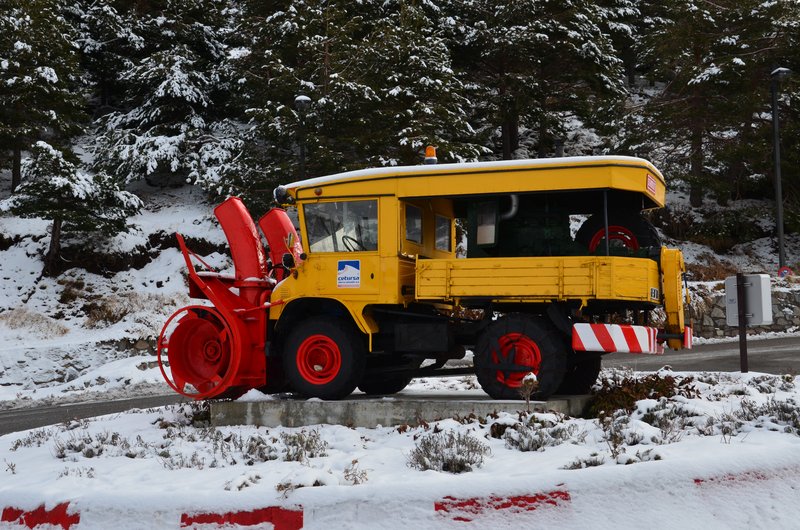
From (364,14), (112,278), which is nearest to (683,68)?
(364,14)

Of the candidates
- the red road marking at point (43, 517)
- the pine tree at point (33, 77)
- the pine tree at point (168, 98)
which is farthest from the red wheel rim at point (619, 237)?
the pine tree at point (33, 77)

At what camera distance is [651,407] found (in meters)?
7.17

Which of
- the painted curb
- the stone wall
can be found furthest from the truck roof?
the stone wall

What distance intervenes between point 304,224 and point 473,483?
465 centimetres

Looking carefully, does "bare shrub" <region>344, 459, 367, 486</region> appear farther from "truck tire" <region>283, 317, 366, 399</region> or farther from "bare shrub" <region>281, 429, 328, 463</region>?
"truck tire" <region>283, 317, 366, 399</region>

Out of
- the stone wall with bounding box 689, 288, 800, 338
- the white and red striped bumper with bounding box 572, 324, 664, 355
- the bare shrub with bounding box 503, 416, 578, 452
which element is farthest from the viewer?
the stone wall with bounding box 689, 288, 800, 338

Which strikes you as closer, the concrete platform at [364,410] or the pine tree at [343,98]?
the concrete platform at [364,410]

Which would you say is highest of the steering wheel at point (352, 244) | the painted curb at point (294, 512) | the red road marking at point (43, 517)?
the steering wheel at point (352, 244)

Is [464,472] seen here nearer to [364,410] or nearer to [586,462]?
[586,462]

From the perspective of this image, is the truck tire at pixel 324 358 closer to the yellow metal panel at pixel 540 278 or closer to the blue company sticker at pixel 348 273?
the blue company sticker at pixel 348 273

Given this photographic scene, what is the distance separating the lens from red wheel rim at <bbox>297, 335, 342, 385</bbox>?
8.48 metres

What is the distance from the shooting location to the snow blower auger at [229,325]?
8.67 m

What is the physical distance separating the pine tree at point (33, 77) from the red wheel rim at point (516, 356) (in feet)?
62.6

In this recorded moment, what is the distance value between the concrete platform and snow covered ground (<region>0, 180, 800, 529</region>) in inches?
8.7
